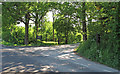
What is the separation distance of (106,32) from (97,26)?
940mm

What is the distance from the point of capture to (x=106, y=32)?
9.66m

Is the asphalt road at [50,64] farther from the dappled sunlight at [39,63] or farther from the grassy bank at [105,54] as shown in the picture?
the grassy bank at [105,54]

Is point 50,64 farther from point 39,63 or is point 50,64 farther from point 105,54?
point 105,54

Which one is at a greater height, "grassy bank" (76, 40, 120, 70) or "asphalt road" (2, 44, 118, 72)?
"grassy bank" (76, 40, 120, 70)

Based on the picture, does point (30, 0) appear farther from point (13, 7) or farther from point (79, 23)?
point (79, 23)

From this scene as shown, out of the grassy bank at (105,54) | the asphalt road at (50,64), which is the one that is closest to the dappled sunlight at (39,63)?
the asphalt road at (50,64)

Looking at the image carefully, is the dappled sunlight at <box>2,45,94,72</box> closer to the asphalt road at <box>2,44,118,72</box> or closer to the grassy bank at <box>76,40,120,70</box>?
the asphalt road at <box>2,44,118,72</box>

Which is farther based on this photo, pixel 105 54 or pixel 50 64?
pixel 105 54

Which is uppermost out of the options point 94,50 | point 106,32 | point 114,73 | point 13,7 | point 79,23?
point 13,7

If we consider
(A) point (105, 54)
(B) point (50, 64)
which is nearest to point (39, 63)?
(B) point (50, 64)

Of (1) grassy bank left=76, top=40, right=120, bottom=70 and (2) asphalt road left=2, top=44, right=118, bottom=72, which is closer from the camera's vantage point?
(2) asphalt road left=2, top=44, right=118, bottom=72

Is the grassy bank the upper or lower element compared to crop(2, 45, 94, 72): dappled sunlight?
upper

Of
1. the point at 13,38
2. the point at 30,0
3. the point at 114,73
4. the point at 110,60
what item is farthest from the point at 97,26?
the point at 13,38

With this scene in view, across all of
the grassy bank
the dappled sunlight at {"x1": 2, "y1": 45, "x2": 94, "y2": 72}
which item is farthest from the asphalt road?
the grassy bank
